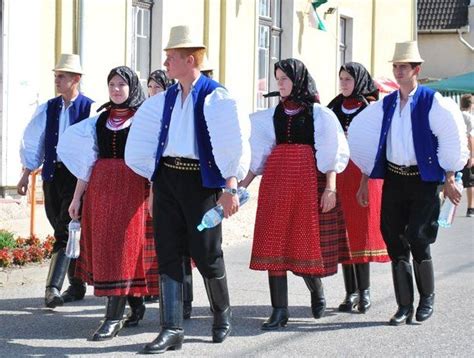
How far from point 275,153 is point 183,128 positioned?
1.13 meters

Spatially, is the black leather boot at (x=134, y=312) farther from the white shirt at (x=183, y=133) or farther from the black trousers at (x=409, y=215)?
the black trousers at (x=409, y=215)

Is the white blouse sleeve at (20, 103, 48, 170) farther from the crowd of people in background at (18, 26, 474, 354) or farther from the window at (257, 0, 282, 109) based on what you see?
the window at (257, 0, 282, 109)

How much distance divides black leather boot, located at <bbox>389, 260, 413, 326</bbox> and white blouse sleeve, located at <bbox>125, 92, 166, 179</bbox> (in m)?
1.88

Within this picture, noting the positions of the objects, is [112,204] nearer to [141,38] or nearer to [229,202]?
[229,202]

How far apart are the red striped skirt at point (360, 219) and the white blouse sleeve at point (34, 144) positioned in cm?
221

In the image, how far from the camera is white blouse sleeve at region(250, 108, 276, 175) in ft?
24.9

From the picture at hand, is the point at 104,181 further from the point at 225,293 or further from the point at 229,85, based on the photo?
the point at 229,85

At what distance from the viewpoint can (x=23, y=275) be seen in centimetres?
947

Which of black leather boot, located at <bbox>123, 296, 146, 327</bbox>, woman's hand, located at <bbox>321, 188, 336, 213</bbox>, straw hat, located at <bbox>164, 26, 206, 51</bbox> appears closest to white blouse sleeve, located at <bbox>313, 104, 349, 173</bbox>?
woman's hand, located at <bbox>321, 188, 336, 213</bbox>

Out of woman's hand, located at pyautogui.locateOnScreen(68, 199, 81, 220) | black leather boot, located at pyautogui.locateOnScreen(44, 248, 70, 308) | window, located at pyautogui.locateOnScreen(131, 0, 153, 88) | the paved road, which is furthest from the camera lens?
window, located at pyautogui.locateOnScreen(131, 0, 153, 88)

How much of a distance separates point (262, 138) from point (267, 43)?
1305 cm

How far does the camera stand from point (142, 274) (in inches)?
280

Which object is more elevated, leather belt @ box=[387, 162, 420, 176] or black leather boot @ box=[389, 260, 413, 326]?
leather belt @ box=[387, 162, 420, 176]

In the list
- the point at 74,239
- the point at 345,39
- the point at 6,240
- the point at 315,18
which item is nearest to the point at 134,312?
the point at 74,239
